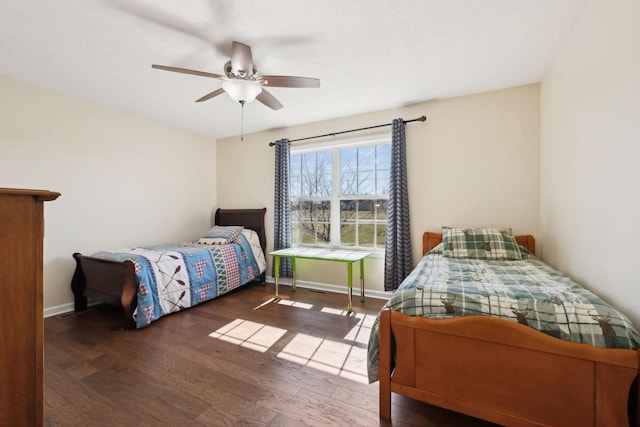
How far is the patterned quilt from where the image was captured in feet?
8.32

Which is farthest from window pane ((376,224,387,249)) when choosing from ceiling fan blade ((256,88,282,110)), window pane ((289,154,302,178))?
ceiling fan blade ((256,88,282,110))

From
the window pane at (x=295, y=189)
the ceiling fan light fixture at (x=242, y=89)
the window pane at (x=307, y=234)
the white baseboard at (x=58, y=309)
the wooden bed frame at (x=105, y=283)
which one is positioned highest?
the ceiling fan light fixture at (x=242, y=89)

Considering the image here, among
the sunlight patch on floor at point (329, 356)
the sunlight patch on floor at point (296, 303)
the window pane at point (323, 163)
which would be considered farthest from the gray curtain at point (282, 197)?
the sunlight patch on floor at point (329, 356)

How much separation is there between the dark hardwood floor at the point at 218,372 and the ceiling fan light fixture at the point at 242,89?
2044mm

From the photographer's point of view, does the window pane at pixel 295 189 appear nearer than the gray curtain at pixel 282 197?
No

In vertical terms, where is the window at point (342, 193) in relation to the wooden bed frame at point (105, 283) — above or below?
above

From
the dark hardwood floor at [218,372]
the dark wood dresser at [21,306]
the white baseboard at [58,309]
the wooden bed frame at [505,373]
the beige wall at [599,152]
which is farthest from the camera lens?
the white baseboard at [58,309]

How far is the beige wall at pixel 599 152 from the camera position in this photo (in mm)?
1260

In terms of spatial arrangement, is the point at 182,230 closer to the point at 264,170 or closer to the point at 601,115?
the point at 264,170

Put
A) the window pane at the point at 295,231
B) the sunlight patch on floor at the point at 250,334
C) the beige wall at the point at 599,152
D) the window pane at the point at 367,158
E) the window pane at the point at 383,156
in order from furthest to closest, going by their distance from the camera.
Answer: the window pane at the point at 295,231
the window pane at the point at 367,158
the window pane at the point at 383,156
the sunlight patch on floor at the point at 250,334
the beige wall at the point at 599,152

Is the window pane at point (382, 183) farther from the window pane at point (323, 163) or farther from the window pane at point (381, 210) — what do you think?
the window pane at point (323, 163)

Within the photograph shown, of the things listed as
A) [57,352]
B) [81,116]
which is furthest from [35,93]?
[57,352]

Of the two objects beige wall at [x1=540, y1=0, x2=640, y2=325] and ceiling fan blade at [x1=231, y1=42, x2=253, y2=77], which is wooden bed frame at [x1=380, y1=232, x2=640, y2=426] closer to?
beige wall at [x1=540, y1=0, x2=640, y2=325]

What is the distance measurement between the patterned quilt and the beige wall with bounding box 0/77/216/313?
452 millimetres
